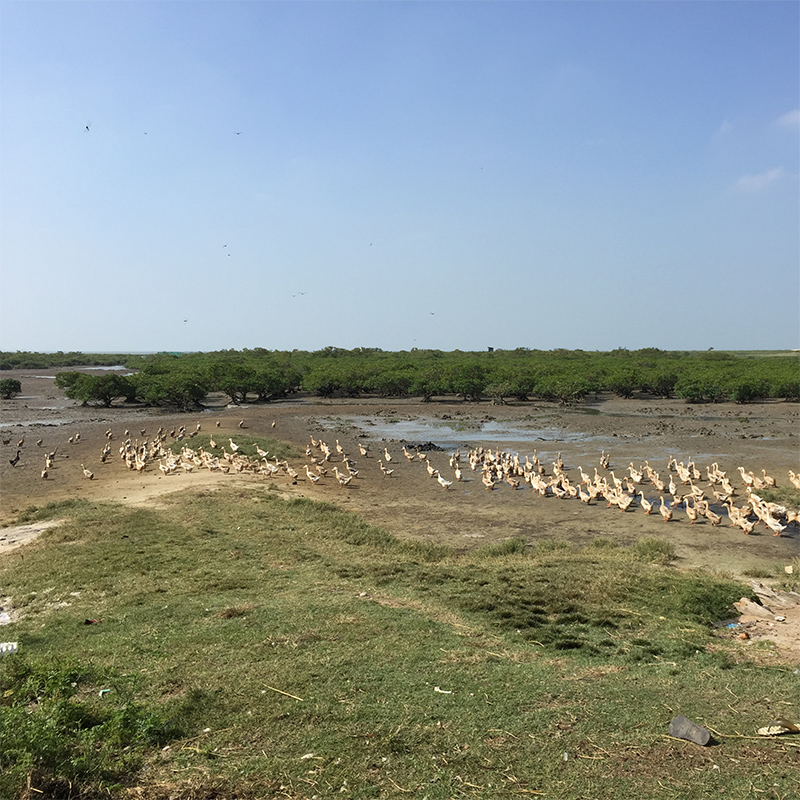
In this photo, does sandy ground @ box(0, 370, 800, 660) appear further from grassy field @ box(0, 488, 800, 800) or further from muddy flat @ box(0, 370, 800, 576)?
grassy field @ box(0, 488, 800, 800)

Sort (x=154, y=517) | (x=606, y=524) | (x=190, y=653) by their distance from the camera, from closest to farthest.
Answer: (x=190, y=653) → (x=154, y=517) → (x=606, y=524)

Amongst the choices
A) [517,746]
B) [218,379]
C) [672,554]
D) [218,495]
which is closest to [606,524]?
[672,554]

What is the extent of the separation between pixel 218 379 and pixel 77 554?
4390 centimetres

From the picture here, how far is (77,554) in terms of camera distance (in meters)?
11.7

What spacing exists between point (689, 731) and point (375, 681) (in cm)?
289

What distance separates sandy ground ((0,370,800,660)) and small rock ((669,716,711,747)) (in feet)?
13.7

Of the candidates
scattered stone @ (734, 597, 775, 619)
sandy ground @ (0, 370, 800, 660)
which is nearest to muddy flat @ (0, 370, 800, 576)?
sandy ground @ (0, 370, 800, 660)

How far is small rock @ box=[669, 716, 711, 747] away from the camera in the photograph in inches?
217

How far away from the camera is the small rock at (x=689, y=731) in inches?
217

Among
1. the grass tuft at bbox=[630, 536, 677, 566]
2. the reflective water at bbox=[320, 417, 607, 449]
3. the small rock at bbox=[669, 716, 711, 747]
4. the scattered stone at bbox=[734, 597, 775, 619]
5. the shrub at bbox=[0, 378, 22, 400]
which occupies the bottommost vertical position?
the grass tuft at bbox=[630, 536, 677, 566]

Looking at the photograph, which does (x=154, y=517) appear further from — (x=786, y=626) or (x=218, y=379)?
(x=218, y=379)

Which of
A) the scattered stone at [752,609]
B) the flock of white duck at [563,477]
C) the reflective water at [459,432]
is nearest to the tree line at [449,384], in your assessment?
the reflective water at [459,432]

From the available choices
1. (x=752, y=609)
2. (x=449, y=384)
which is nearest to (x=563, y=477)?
(x=752, y=609)

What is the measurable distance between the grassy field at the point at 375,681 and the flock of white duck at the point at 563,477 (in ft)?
20.5
